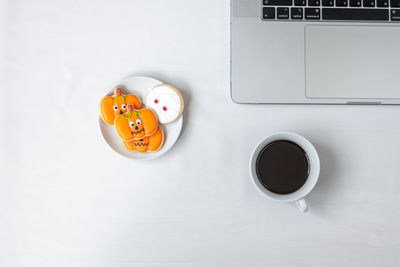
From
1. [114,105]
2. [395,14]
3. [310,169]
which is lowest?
[310,169]

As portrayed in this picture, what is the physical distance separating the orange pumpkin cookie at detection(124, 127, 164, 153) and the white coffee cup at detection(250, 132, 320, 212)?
0.52 ft

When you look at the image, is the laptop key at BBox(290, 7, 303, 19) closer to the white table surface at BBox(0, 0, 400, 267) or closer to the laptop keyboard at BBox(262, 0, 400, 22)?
the laptop keyboard at BBox(262, 0, 400, 22)

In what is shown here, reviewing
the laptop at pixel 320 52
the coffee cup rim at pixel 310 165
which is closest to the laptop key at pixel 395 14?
the laptop at pixel 320 52

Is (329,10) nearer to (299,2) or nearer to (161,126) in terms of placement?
(299,2)

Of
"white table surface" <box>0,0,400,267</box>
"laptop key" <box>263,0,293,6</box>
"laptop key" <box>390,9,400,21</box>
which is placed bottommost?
"white table surface" <box>0,0,400,267</box>

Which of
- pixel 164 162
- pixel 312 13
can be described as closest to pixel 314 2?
pixel 312 13

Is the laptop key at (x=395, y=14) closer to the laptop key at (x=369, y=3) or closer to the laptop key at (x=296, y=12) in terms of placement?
the laptop key at (x=369, y=3)

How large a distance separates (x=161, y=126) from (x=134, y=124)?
5cm

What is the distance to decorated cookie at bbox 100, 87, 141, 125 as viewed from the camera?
0.52 meters

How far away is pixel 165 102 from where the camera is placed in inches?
20.8

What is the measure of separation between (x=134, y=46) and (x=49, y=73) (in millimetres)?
165

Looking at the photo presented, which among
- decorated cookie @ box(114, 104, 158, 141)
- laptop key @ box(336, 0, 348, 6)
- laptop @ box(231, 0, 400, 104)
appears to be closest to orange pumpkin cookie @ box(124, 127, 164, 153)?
decorated cookie @ box(114, 104, 158, 141)

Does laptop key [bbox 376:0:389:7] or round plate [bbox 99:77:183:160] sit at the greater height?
laptop key [bbox 376:0:389:7]

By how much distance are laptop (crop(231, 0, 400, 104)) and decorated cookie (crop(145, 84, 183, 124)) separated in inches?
4.0
